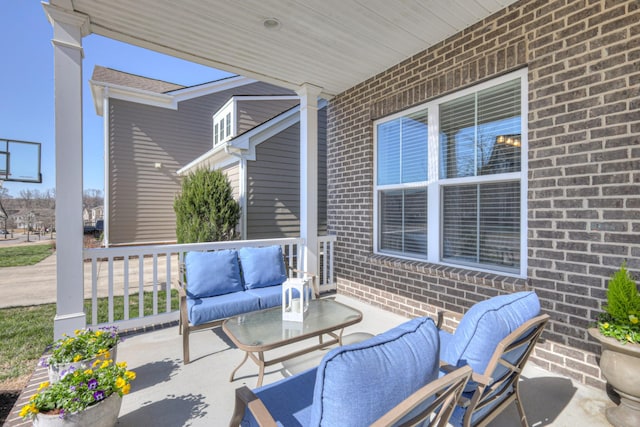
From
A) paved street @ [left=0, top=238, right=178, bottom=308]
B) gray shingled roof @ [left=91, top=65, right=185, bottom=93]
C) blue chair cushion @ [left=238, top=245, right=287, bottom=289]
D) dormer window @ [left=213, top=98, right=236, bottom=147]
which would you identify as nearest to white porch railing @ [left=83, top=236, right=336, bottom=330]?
paved street @ [left=0, top=238, right=178, bottom=308]

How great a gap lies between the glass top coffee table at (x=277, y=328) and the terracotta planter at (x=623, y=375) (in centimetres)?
170

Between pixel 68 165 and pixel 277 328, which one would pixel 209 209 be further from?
pixel 277 328

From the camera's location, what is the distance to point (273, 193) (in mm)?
6828

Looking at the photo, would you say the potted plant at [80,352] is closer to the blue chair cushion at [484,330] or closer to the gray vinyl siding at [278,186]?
the blue chair cushion at [484,330]

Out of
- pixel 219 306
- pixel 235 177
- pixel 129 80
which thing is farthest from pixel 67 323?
pixel 129 80

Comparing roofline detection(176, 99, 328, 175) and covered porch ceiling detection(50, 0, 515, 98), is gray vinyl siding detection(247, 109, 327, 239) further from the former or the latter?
covered porch ceiling detection(50, 0, 515, 98)

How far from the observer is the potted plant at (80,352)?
208 centimetres

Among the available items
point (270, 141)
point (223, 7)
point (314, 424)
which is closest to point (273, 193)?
point (270, 141)

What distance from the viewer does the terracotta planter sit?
1.90m

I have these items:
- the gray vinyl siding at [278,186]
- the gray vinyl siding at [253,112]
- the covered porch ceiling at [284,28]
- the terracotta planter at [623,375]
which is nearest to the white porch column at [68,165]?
Result: the covered porch ceiling at [284,28]

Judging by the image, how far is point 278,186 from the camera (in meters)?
6.88

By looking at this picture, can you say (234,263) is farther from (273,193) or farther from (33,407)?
(273,193)

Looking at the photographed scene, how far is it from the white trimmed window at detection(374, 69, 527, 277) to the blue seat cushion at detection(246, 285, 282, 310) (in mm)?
1786

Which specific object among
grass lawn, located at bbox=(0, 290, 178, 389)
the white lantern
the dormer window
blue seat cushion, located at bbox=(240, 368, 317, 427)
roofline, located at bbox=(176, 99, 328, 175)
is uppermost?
the dormer window
